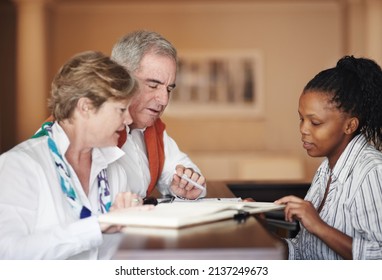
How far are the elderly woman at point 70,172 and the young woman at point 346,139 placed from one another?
54 centimetres

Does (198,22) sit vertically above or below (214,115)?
above

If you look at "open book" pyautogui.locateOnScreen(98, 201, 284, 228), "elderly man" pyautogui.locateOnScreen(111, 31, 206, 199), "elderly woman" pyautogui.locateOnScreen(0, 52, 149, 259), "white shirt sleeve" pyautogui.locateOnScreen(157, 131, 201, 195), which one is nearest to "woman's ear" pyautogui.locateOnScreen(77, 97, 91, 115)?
"elderly woman" pyautogui.locateOnScreen(0, 52, 149, 259)

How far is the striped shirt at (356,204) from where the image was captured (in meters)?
1.44

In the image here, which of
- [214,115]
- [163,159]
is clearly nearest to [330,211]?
[163,159]

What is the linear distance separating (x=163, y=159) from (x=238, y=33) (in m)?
5.25

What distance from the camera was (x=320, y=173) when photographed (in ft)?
5.94

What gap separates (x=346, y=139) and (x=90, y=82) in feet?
2.46

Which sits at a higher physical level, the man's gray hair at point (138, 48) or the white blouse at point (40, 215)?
the man's gray hair at point (138, 48)

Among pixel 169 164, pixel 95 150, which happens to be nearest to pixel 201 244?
pixel 95 150

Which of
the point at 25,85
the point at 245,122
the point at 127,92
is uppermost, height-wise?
the point at 127,92

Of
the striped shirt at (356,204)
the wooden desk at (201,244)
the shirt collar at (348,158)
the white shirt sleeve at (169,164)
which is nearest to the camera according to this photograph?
the wooden desk at (201,244)

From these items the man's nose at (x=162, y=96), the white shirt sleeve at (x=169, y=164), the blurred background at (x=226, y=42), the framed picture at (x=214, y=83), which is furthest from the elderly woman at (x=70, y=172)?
the framed picture at (x=214, y=83)

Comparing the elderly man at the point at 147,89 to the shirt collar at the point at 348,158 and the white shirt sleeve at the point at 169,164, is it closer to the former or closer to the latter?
the white shirt sleeve at the point at 169,164
